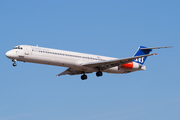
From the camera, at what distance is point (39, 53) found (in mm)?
35000

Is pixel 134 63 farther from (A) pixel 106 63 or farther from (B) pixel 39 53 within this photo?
(B) pixel 39 53

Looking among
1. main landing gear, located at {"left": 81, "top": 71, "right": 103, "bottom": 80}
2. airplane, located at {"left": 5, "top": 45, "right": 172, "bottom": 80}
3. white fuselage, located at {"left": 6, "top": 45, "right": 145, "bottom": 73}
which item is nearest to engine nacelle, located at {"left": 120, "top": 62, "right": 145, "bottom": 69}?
airplane, located at {"left": 5, "top": 45, "right": 172, "bottom": 80}

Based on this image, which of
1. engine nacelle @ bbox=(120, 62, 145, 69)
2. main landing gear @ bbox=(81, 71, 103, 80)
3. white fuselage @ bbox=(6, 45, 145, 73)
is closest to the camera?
white fuselage @ bbox=(6, 45, 145, 73)

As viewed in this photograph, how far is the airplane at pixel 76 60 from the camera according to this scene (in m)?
34.8

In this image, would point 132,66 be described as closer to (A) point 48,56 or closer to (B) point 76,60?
(B) point 76,60

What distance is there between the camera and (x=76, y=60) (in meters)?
36.7

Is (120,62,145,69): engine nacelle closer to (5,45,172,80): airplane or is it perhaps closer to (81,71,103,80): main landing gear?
(5,45,172,80): airplane

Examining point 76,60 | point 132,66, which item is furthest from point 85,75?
point 132,66

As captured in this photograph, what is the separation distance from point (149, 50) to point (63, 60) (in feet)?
44.3

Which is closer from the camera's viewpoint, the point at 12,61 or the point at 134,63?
the point at 12,61

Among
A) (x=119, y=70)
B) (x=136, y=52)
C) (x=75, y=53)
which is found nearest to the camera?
(x=75, y=53)

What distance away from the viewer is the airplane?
34.8 m

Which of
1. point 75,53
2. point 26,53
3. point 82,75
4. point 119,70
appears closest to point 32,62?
point 26,53

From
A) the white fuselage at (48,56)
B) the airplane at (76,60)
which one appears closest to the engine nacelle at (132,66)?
the airplane at (76,60)
